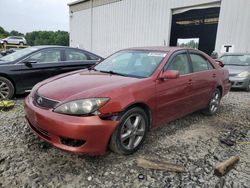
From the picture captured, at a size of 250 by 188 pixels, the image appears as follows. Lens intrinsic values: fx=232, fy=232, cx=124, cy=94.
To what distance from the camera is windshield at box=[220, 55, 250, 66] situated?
8.43m

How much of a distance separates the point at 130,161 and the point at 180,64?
6.03 feet

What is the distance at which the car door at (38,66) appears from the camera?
17.9ft

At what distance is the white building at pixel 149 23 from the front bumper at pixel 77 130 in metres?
9.67

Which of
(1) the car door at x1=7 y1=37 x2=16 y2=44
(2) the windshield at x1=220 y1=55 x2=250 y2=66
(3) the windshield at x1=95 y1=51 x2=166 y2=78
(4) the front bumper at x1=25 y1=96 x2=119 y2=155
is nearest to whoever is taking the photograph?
(4) the front bumper at x1=25 y1=96 x2=119 y2=155

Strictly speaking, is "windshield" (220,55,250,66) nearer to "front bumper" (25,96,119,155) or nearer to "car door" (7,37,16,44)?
"front bumper" (25,96,119,155)

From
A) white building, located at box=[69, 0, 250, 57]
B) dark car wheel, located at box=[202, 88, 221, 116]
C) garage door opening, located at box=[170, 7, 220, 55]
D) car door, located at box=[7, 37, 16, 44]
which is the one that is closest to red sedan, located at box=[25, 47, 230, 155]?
dark car wheel, located at box=[202, 88, 221, 116]

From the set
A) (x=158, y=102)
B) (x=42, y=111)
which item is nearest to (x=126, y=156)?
(x=158, y=102)

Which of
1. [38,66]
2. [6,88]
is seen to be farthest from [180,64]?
[6,88]

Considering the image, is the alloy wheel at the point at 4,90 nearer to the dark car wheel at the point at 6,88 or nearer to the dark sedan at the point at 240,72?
the dark car wheel at the point at 6,88

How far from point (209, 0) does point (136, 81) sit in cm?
1005

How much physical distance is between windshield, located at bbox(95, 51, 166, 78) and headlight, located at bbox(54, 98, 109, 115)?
933 millimetres

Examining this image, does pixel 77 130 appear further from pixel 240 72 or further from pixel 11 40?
pixel 11 40

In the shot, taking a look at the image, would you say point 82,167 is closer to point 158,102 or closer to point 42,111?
point 42,111

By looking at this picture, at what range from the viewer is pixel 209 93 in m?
4.51
